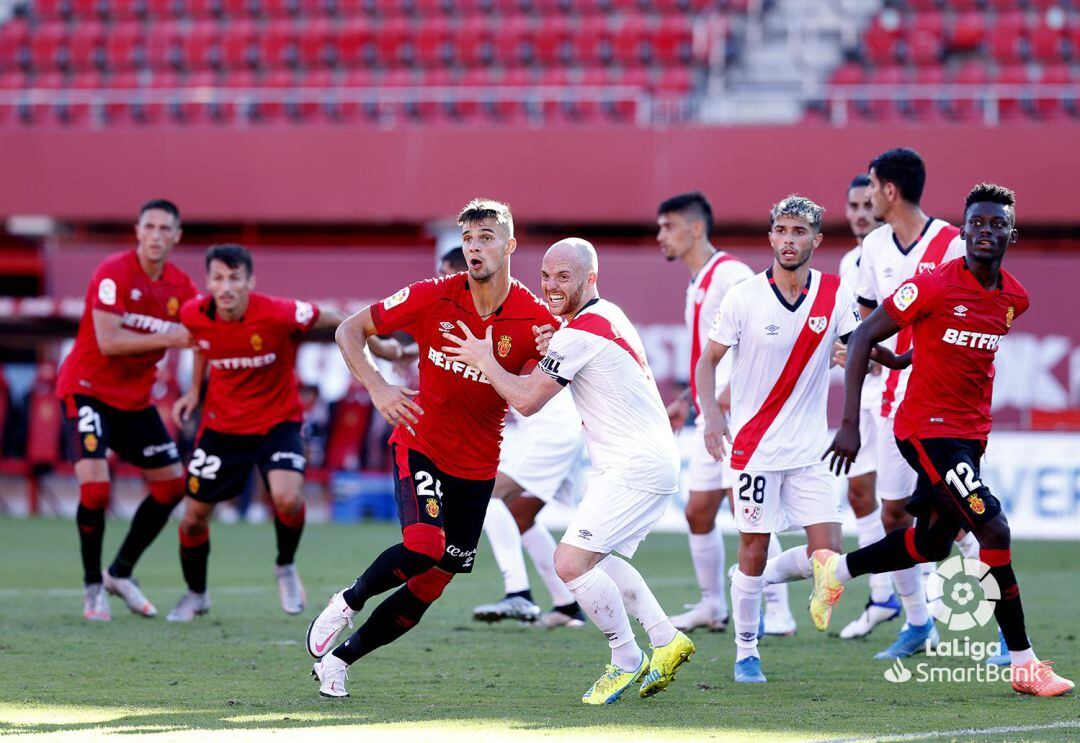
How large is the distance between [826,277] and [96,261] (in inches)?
582

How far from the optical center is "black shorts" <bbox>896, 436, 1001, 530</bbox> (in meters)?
6.60

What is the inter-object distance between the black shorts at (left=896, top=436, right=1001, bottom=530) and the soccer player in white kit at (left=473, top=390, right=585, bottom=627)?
2.96 m

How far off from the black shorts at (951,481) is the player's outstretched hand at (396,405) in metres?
2.24

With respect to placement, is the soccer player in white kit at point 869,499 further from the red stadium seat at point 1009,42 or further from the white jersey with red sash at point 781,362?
the red stadium seat at point 1009,42

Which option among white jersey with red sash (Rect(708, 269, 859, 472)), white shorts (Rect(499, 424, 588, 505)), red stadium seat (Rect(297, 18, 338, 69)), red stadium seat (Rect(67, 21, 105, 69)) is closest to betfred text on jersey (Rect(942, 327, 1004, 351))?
white jersey with red sash (Rect(708, 269, 859, 472))

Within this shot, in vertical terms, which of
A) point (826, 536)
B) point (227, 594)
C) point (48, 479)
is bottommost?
point (48, 479)

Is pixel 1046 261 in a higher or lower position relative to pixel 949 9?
lower

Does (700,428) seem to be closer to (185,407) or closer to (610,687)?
(610,687)

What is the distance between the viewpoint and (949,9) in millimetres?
23047

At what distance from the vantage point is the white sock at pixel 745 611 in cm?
714

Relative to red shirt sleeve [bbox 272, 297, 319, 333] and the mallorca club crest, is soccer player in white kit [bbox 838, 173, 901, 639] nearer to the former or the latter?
the mallorca club crest

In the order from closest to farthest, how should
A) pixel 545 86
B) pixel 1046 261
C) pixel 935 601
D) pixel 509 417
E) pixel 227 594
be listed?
pixel 935 601 < pixel 227 594 < pixel 509 417 < pixel 1046 261 < pixel 545 86

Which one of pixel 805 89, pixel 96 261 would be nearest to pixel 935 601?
pixel 805 89

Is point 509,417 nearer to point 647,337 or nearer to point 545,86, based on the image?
point 647,337
